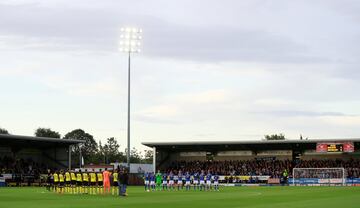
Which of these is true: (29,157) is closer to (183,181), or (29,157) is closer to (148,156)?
(183,181)

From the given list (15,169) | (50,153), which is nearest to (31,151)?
(50,153)

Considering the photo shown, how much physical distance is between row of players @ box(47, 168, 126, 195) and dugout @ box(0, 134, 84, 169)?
1370 inches

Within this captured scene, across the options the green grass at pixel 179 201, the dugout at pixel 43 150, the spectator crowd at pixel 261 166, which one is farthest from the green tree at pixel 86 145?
the green grass at pixel 179 201

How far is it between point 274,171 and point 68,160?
88.3 ft

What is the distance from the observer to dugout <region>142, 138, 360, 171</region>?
3248 inches

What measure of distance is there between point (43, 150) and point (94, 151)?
251ft

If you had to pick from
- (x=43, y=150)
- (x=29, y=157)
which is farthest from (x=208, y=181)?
(x=43, y=150)

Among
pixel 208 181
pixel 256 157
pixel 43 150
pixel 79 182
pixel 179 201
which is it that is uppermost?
pixel 43 150

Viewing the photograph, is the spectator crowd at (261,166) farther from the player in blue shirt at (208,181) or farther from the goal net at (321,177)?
the player in blue shirt at (208,181)

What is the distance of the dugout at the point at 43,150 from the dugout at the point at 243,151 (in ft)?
35.2

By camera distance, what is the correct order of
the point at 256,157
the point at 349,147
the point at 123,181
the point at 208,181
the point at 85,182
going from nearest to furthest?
1. the point at 123,181
2. the point at 85,182
3. the point at 208,181
4. the point at 349,147
5. the point at 256,157

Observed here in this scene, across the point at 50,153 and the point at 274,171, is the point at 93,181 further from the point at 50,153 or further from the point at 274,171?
the point at 50,153

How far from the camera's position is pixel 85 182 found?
4297cm

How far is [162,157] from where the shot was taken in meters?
92.6
